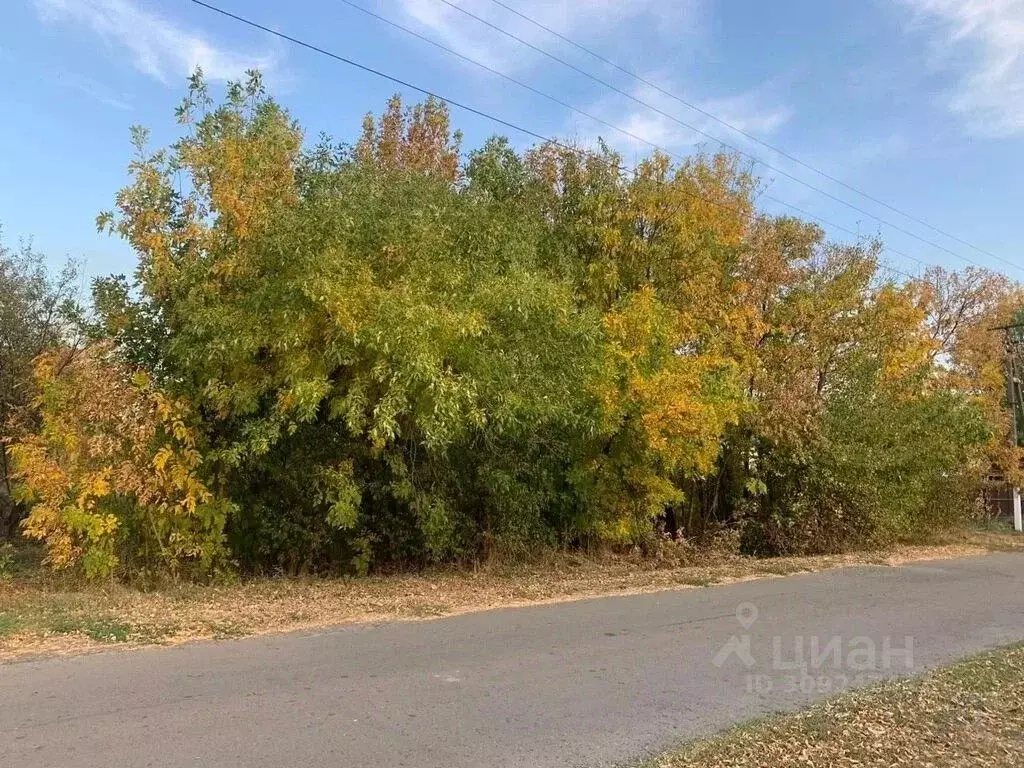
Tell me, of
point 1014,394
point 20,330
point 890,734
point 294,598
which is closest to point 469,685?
point 890,734

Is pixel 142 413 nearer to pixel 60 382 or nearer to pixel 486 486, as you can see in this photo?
pixel 60 382

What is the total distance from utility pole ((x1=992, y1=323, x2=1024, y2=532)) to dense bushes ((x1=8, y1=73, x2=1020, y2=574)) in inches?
392

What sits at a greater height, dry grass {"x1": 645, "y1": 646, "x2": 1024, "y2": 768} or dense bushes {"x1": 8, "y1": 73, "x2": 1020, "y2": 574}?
dense bushes {"x1": 8, "y1": 73, "x2": 1020, "y2": 574}

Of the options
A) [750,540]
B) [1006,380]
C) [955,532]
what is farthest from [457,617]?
[1006,380]

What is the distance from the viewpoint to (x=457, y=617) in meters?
9.57

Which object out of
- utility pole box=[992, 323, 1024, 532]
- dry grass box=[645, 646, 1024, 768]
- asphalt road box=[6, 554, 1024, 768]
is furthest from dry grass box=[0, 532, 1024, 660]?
utility pole box=[992, 323, 1024, 532]

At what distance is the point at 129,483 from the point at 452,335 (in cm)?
495

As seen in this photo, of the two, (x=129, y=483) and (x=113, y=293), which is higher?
(x=113, y=293)

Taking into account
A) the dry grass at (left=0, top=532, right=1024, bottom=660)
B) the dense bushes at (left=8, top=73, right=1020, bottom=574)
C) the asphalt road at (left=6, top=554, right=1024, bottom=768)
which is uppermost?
the dense bushes at (left=8, top=73, right=1020, bottom=574)

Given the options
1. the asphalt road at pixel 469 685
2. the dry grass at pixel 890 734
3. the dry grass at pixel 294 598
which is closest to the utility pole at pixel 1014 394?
the dry grass at pixel 294 598

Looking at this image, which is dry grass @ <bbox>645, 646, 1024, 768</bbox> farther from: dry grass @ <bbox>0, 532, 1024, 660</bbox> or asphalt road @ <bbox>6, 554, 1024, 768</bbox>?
dry grass @ <bbox>0, 532, 1024, 660</bbox>

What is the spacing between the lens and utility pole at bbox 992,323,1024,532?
2970 cm

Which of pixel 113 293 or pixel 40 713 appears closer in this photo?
pixel 40 713

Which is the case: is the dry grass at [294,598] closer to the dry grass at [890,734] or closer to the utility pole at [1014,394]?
the dry grass at [890,734]
